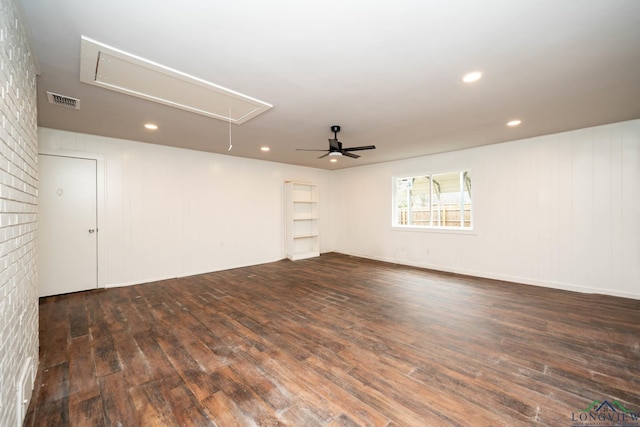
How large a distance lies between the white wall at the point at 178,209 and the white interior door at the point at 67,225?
17 cm

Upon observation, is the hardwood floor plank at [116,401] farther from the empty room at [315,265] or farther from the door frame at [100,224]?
the door frame at [100,224]

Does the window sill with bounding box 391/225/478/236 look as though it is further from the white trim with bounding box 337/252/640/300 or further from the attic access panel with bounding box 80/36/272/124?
the attic access panel with bounding box 80/36/272/124

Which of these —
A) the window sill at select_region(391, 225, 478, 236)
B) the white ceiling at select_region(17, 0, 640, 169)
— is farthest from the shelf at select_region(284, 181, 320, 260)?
the white ceiling at select_region(17, 0, 640, 169)

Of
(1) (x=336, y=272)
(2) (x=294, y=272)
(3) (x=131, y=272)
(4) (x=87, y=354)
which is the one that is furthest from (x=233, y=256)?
(4) (x=87, y=354)

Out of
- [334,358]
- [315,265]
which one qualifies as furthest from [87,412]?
[315,265]

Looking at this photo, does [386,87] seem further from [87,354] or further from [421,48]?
[87,354]

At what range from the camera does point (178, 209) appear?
5219 mm

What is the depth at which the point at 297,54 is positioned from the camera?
2041 millimetres

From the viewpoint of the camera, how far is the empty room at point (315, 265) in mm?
1678

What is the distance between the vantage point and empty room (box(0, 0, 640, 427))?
5.50ft

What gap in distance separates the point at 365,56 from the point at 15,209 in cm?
258

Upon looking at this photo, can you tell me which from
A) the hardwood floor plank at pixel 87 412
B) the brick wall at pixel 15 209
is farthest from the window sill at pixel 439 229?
the brick wall at pixel 15 209

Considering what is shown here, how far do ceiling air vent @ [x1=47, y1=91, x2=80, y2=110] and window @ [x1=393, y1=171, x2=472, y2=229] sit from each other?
19.6 ft

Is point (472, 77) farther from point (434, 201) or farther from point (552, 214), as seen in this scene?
point (434, 201)
